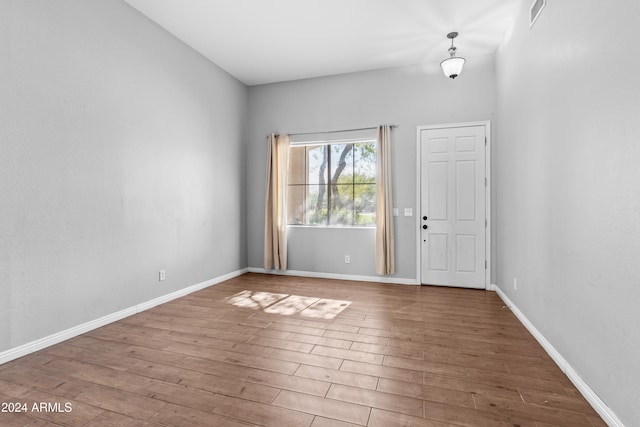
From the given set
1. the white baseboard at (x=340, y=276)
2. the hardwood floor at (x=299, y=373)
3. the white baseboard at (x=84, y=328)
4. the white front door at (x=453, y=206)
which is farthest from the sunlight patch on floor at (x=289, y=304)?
the white front door at (x=453, y=206)

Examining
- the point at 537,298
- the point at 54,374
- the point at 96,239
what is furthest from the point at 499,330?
the point at 96,239

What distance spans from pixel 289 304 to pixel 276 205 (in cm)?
205

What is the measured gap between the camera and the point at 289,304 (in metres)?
3.86

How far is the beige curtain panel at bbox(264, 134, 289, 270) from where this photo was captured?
541 cm

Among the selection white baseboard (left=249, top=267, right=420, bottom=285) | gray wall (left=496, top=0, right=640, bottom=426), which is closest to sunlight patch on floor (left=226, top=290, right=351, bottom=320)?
white baseboard (left=249, top=267, right=420, bottom=285)

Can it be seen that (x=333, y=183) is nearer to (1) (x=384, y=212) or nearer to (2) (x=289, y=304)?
(1) (x=384, y=212)

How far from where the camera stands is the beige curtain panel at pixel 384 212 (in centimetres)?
484

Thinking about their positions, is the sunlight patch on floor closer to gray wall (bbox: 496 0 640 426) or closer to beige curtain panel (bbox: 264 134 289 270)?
beige curtain panel (bbox: 264 134 289 270)

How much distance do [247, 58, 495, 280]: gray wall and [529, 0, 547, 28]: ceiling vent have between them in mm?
1625

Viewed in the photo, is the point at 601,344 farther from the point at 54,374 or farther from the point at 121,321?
the point at 121,321

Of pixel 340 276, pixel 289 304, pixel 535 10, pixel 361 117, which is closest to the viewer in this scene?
pixel 535 10

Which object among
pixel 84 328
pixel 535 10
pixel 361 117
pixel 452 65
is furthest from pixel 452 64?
pixel 84 328

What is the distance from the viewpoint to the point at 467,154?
15.2ft

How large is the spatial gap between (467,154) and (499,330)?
8.44 feet
